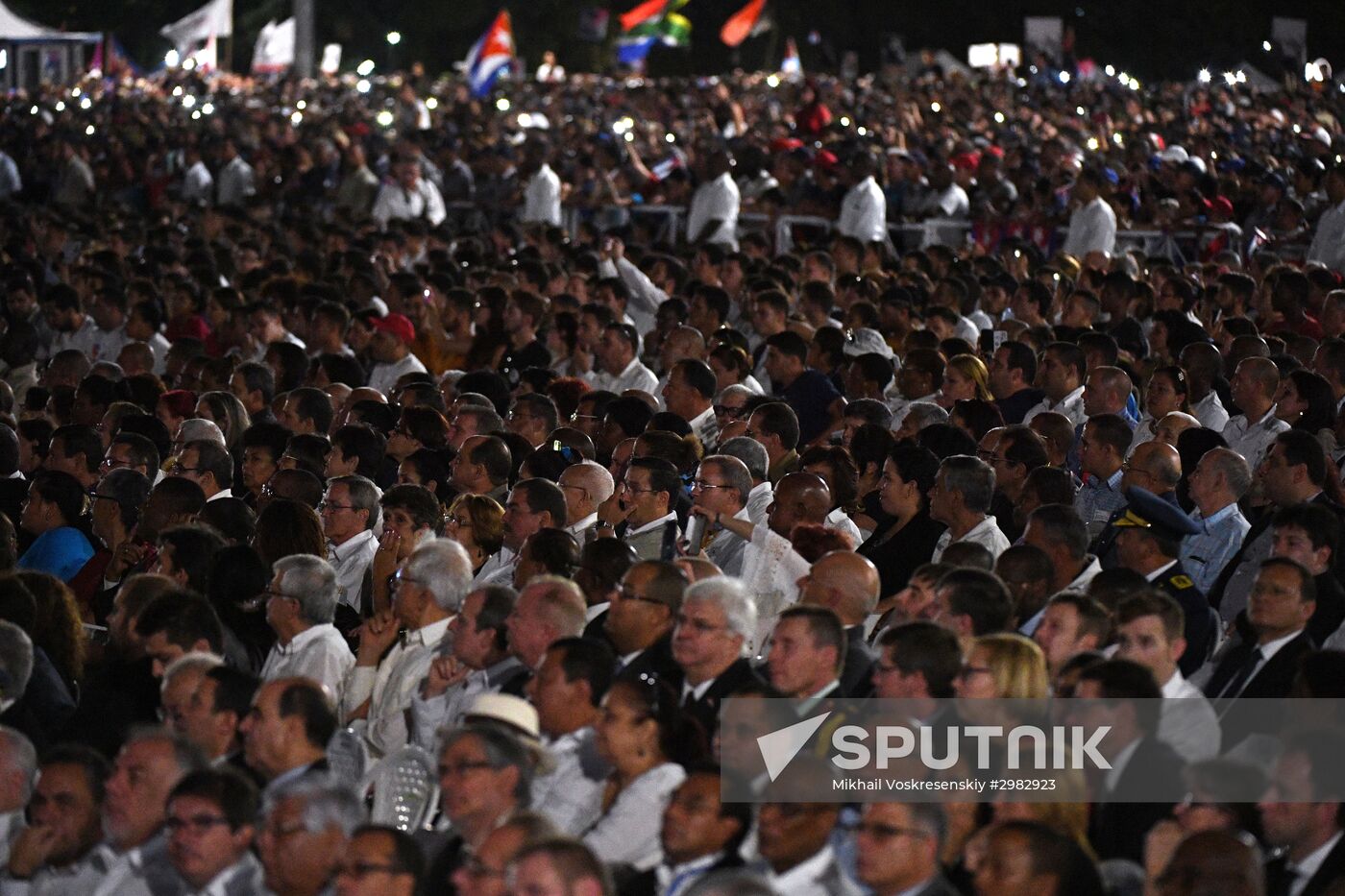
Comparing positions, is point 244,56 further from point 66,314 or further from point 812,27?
point 66,314

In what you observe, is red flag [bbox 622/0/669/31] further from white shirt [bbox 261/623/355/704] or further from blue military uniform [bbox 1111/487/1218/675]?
white shirt [bbox 261/623/355/704]

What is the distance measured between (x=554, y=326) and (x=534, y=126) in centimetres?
2001

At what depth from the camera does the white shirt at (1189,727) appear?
16.9ft

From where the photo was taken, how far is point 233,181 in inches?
902

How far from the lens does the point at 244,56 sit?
57.9 meters

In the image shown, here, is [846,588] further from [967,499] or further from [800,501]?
[967,499]

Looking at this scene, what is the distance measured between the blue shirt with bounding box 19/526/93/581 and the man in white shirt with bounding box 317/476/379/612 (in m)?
1.01

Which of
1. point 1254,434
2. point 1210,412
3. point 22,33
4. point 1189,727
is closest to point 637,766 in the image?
point 1189,727

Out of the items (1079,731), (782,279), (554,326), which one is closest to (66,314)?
(554,326)

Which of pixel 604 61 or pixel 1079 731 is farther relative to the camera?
pixel 604 61

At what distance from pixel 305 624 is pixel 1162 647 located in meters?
2.71

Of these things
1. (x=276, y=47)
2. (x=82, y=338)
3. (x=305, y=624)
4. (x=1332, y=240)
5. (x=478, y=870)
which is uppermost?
(x=478, y=870)

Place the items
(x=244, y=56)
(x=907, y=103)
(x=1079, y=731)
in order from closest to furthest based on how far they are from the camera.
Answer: (x=1079, y=731) < (x=907, y=103) < (x=244, y=56)

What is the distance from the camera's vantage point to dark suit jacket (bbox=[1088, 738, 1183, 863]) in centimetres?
486
